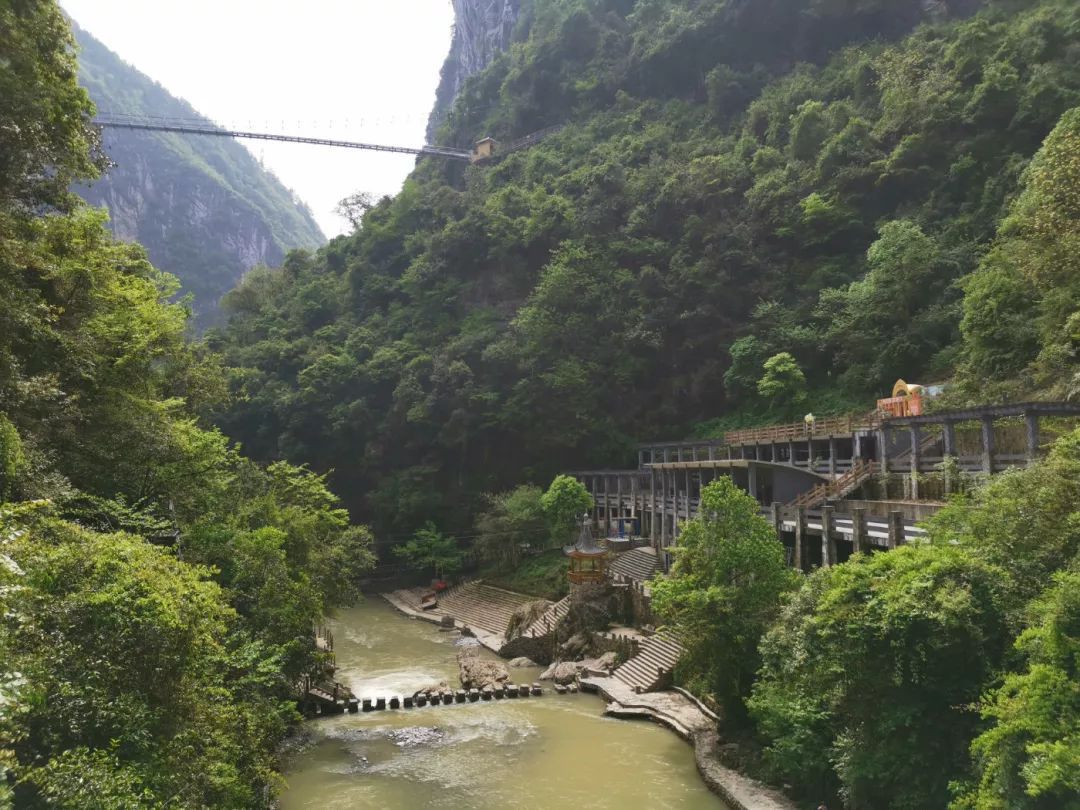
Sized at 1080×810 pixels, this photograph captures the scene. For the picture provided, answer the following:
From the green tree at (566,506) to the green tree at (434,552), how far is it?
972 centimetres

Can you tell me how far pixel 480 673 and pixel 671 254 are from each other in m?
32.2

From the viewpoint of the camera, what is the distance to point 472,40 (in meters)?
90.9

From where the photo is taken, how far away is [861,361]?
36750 millimetres

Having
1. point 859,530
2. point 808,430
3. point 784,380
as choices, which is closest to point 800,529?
point 859,530

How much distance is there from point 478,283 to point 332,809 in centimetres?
4653

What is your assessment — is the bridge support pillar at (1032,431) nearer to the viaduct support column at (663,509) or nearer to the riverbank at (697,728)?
the riverbank at (697,728)

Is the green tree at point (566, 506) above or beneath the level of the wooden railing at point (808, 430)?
beneath

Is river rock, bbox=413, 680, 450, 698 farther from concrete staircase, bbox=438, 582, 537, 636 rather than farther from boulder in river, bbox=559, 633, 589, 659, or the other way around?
concrete staircase, bbox=438, 582, 537, 636

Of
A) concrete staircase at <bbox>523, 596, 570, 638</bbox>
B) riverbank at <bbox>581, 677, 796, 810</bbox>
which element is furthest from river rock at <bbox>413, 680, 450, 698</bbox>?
concrete staircase at <bbox>523, 596, 570, 638</bbox>

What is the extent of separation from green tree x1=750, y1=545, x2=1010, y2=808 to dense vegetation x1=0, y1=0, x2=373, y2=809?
9577 mm

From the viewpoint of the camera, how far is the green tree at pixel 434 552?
144 feet

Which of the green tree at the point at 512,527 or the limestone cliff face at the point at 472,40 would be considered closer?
the green tree at the point at 512,527

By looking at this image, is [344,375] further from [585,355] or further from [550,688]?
[550,688]

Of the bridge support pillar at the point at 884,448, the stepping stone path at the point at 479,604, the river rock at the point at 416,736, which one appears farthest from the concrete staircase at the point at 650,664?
the stepping stone path at the point at 479,604
